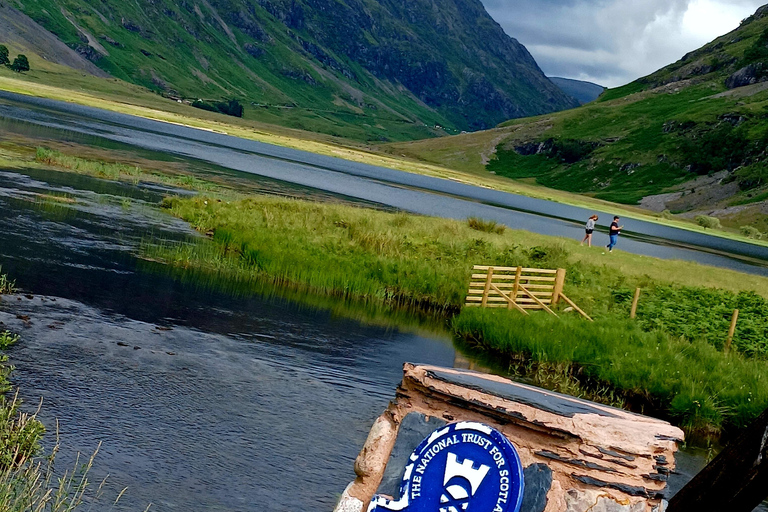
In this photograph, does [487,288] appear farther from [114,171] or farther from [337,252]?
[114,171]

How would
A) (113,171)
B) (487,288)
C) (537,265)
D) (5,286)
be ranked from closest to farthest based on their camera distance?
(5,286), (487,288), (537,265), (113,171)

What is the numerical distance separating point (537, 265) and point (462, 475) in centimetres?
3509

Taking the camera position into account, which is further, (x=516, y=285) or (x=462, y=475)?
(x=516, y=285)

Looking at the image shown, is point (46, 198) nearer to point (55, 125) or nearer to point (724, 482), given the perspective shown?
point (724, 482)

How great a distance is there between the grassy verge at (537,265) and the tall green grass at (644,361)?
0.13ft

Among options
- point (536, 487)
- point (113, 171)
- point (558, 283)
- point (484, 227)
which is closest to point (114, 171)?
point (113, 171)

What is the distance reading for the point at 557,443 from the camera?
531 centimetres

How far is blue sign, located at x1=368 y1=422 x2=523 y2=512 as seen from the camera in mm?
5086

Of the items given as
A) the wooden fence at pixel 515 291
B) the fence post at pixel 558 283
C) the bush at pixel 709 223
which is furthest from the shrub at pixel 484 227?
the bush at pixel 709 223

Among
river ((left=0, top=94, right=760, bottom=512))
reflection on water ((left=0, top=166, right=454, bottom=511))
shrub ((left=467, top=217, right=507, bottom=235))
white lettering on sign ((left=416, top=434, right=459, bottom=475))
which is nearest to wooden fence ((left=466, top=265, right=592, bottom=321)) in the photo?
river ((left=0, top=94, right=760, bottom=512))

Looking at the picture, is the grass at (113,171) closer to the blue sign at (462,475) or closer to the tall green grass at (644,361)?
the tall green grass at (644,361)

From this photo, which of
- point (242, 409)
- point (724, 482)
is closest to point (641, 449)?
point (724, 482)

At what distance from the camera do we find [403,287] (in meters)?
33.5

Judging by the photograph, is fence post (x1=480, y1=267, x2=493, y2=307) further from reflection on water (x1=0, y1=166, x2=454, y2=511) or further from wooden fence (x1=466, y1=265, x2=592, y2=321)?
reflection on water (x1=0, y1=166, x2=454, y2=511)
